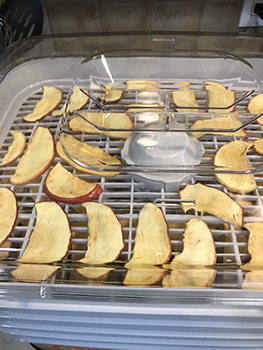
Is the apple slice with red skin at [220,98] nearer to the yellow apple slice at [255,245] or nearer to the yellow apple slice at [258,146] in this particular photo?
the yellow apple slice at [258,146]

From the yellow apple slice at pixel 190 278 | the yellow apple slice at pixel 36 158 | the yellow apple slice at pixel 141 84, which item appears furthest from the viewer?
the yellow apple slice at pixel 141 84

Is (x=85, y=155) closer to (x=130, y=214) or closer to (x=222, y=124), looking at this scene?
(x=130, y=214)

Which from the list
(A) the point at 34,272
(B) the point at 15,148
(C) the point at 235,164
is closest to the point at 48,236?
(A) the point at 34,272

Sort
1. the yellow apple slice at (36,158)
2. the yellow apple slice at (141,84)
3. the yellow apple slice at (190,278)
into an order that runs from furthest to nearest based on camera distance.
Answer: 1. the yellow apple slice at (141,84)
2. the yellow apple slice at (36,158)
3. the yellow apple slice at (190,278)

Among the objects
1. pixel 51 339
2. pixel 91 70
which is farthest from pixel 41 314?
pixel 91 70

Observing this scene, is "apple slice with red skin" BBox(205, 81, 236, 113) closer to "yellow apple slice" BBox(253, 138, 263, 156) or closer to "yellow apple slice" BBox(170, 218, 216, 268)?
"yellow apple slice" BBox(253, 138, 263, 156)

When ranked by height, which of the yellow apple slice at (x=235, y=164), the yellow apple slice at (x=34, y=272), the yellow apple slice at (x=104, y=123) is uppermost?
the yellow apple slice at (x=104, y=123)

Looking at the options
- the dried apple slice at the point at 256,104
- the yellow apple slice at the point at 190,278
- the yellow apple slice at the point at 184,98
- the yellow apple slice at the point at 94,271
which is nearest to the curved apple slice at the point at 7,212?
the yellow apple slice at the point at 94,271

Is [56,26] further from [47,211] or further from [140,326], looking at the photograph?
[140,326]
